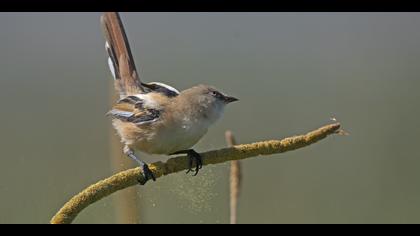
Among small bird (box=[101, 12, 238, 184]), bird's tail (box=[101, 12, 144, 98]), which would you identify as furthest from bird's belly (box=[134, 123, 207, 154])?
A: bird's tail (box=[101, 12, 144, 98])

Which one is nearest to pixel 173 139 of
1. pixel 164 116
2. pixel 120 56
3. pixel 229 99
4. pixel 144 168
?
pixel 164 116

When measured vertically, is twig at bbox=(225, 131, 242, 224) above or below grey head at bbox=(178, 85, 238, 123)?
below

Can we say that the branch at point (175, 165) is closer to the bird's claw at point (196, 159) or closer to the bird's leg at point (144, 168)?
the bird's leg at point (144, 168)

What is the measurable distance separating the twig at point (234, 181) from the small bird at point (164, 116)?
0.41m

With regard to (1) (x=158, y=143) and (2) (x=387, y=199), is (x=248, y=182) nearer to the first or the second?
(2) (x=387, y=199)

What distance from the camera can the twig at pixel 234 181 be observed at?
144cm

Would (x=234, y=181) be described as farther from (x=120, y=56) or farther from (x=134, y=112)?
(x=120, y=56)

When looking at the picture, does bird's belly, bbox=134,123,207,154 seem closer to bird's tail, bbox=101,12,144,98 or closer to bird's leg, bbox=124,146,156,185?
bird's leg, bbox=124,146,156,185

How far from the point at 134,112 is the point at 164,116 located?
0.12 m

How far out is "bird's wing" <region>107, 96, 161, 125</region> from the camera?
2293mm

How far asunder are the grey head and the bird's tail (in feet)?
0.91

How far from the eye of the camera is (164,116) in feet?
7.45

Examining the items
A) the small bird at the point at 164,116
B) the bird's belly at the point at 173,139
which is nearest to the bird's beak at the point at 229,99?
the small bird at the point at 164,116
